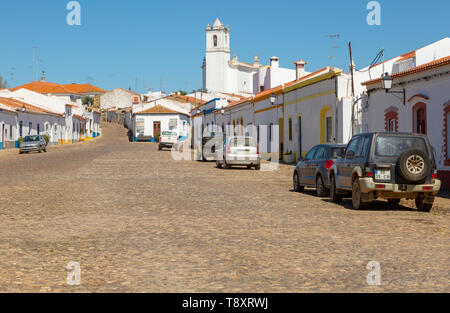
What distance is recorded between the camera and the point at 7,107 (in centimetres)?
5656

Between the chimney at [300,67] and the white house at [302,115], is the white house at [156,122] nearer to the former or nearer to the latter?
the white house at [302,115]

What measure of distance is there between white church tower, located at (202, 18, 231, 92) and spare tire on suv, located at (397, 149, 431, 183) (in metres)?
136

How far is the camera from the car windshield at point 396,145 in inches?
492

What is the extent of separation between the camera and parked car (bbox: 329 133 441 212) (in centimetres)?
1220

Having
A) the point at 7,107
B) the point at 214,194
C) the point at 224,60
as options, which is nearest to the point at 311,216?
the point at 214,194

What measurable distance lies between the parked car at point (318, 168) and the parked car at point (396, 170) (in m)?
2.53

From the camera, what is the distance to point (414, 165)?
12242mm

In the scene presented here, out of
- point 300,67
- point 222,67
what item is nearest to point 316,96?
point 300,67

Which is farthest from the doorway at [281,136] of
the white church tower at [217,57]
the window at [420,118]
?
the white church tower at [217,57]

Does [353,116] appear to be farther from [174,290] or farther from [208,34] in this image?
[208,34]

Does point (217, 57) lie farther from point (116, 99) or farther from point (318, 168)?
point (318, 168)

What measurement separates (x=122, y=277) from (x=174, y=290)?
0.82 meters

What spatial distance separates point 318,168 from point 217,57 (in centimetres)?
13411

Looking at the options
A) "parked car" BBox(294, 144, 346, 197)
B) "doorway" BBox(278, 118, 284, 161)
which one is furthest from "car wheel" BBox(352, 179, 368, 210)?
"doorway" BBox(278, 118, 284, 161)
